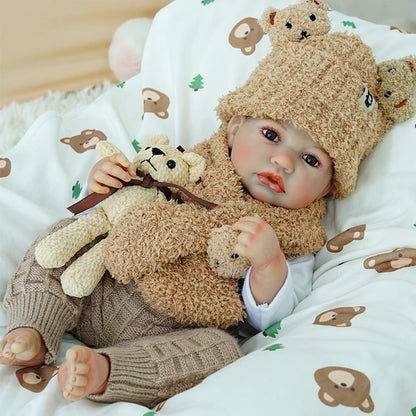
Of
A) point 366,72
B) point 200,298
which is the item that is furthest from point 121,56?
point 200,298

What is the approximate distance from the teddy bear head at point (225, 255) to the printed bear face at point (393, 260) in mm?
210

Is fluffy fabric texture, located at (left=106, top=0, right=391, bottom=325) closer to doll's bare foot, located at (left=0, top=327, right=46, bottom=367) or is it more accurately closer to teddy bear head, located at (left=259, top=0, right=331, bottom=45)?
teddy bear head, located at (left=259, top=0, right=331, bottom=45)

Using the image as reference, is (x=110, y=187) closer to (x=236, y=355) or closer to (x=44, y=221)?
(x=44, y=221)

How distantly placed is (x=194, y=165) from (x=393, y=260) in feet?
1.25

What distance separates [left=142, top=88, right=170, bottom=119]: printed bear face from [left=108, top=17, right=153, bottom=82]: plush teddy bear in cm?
35

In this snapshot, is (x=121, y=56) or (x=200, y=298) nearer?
(x=200, y=298)

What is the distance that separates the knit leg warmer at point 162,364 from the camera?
2.57 ft

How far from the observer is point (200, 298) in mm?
933

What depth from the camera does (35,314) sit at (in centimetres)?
88

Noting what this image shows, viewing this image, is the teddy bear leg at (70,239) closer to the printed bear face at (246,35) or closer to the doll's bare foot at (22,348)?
the doll's bare foot at (22,348)

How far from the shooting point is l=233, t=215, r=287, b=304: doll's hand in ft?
2.95

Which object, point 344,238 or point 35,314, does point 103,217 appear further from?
point 344,238

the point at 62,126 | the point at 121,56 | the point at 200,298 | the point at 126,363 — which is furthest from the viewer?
the point at 121,56

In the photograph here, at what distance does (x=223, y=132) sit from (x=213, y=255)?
0.89ft
